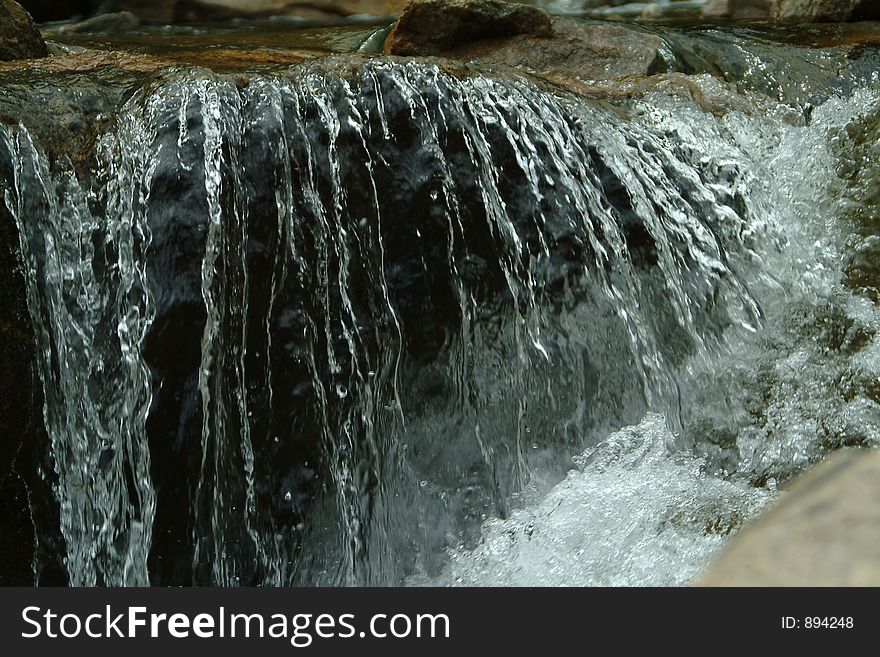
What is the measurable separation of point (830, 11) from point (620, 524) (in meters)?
4.93

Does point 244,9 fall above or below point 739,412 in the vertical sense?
above

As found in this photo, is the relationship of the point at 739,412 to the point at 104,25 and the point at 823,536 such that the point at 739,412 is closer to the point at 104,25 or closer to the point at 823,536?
the point at 823,536

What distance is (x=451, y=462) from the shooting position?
11.8ft

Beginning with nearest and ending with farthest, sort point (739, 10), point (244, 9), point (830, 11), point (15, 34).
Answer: point (15, 34), point (830, 11), point (739, 10), point (244, 9)

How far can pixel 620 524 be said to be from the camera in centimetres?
326

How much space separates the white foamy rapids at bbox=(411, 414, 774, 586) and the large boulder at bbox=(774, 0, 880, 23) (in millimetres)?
4361

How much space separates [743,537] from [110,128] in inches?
110

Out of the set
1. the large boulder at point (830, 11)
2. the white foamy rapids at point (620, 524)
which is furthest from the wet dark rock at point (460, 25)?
the white foamy rapids at point (620, 524)

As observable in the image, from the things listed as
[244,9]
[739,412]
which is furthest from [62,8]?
[739,412]

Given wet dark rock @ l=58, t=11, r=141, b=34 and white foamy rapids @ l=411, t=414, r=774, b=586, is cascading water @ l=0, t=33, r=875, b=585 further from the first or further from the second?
wet dark rock @ l=58, t=11, r=141, b=34

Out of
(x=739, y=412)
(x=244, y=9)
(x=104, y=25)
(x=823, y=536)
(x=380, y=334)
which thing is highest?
(x=244, y=9)

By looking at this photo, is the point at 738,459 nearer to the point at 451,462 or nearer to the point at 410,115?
the point at 451,462

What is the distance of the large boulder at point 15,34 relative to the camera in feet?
14.1
